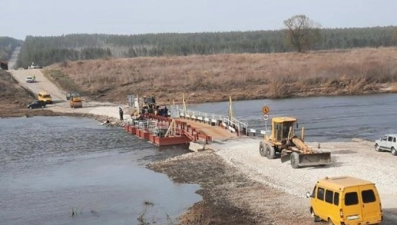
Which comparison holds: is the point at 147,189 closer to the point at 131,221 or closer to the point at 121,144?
the point at 131,221

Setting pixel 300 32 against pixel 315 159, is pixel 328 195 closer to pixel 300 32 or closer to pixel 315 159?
pixel 315 159

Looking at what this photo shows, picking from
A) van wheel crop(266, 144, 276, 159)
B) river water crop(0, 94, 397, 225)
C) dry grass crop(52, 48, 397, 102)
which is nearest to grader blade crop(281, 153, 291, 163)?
van wheel crop(266, 144, 276, 159)

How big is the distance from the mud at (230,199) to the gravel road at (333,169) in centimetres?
76

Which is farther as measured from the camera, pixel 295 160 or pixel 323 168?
pixel 295 160

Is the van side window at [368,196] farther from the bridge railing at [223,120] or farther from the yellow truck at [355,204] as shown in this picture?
the bridge railing at [223,120]

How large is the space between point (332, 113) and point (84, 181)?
34.9m

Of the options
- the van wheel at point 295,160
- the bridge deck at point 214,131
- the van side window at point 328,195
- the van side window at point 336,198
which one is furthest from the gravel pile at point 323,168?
the bridge deck at point 214,131

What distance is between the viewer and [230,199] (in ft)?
85.1

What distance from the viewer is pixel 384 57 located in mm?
109500

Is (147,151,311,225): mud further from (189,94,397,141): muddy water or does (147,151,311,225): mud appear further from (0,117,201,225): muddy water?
(189,94,397,141): muddy water

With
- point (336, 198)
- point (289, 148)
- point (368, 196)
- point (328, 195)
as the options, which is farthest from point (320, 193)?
point (289, 148)

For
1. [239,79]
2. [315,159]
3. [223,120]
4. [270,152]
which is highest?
[239,79]

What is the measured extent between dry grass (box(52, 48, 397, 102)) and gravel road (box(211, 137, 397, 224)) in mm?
48073

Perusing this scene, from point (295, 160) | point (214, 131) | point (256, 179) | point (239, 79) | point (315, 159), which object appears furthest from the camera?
point (239, 79)
